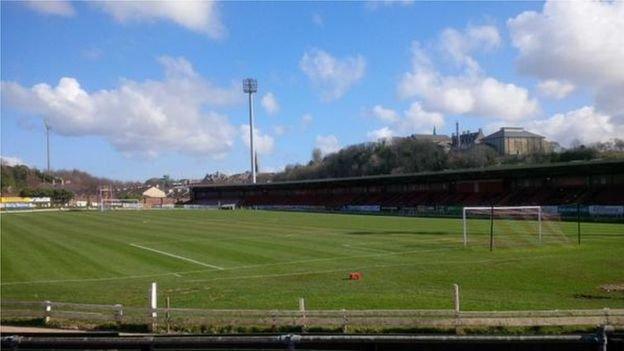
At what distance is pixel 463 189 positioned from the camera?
3777 inches

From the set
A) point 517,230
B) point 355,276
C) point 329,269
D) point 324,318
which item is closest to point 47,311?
point 324,318

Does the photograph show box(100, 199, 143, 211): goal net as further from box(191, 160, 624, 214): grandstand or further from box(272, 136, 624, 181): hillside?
box(272, 136, 624, 181): hillside

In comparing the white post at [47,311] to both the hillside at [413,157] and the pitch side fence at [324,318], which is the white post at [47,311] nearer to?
the pitch side fence at [324,318]

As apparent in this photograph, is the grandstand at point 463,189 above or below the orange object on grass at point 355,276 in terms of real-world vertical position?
above

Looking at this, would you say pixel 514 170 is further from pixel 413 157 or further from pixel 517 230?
pixel 413 157

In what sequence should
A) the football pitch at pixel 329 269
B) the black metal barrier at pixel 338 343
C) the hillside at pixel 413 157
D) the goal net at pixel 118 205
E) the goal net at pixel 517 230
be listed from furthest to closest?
the hillside at pixel 413 157 → the goal net at pixel 118 205 → the goal net at pixel 517 230 → the football pitch at pixel 329 269 → the black metal barrier at pixel 338 343

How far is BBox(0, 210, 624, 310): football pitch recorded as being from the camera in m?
21.7

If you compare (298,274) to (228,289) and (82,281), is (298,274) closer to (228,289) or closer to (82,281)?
(228,289)

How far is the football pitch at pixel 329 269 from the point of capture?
21.7m

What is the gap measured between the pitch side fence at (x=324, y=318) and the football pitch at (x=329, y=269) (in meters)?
3.46

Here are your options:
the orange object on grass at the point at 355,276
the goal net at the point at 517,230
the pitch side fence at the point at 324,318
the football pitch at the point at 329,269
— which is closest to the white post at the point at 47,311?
the pitch side fence at the point at 324,318

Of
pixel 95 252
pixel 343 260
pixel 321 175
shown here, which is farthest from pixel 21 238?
pixel 321 175

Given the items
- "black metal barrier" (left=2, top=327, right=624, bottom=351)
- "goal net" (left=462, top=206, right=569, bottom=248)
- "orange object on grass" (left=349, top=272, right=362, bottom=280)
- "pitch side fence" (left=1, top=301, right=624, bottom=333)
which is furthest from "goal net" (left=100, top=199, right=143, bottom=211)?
"black metal barrier" (left=2, top=327, right=624, bottom=351)

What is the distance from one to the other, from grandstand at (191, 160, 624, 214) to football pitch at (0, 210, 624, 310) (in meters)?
28.1
